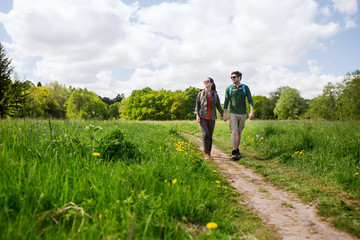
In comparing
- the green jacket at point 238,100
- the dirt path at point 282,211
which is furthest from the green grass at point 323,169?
the green jacket at point 238,100

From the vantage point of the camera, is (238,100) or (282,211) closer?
(282,211)

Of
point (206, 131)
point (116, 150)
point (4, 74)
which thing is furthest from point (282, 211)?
point (4, 74)

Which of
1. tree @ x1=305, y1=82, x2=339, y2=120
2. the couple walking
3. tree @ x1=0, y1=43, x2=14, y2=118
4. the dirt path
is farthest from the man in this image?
tree @ x1=305, y1=82, x2=339, y2=120

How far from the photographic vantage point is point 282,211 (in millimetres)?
A: 2961

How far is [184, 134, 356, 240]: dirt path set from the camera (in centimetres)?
237

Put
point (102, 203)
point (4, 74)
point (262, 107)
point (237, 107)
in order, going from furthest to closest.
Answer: point (262, 107)
point (4, 74)
point (237, 107)
point (102, 203)

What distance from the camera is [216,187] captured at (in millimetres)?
3463

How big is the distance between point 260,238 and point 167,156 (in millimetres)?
2230

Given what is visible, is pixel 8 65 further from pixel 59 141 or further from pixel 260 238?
pixel 260 238

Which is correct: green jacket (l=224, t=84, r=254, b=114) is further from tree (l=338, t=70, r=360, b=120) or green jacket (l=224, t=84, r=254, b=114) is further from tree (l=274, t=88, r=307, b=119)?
tree (l=274, t=88, r=307, b=119)

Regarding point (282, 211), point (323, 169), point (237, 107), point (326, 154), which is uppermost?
point (237, 107)

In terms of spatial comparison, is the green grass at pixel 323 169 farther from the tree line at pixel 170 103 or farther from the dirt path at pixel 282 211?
the tree line at pixel 170 103

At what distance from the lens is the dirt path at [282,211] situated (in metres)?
→ 2.37

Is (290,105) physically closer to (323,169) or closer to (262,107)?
(262,107)
